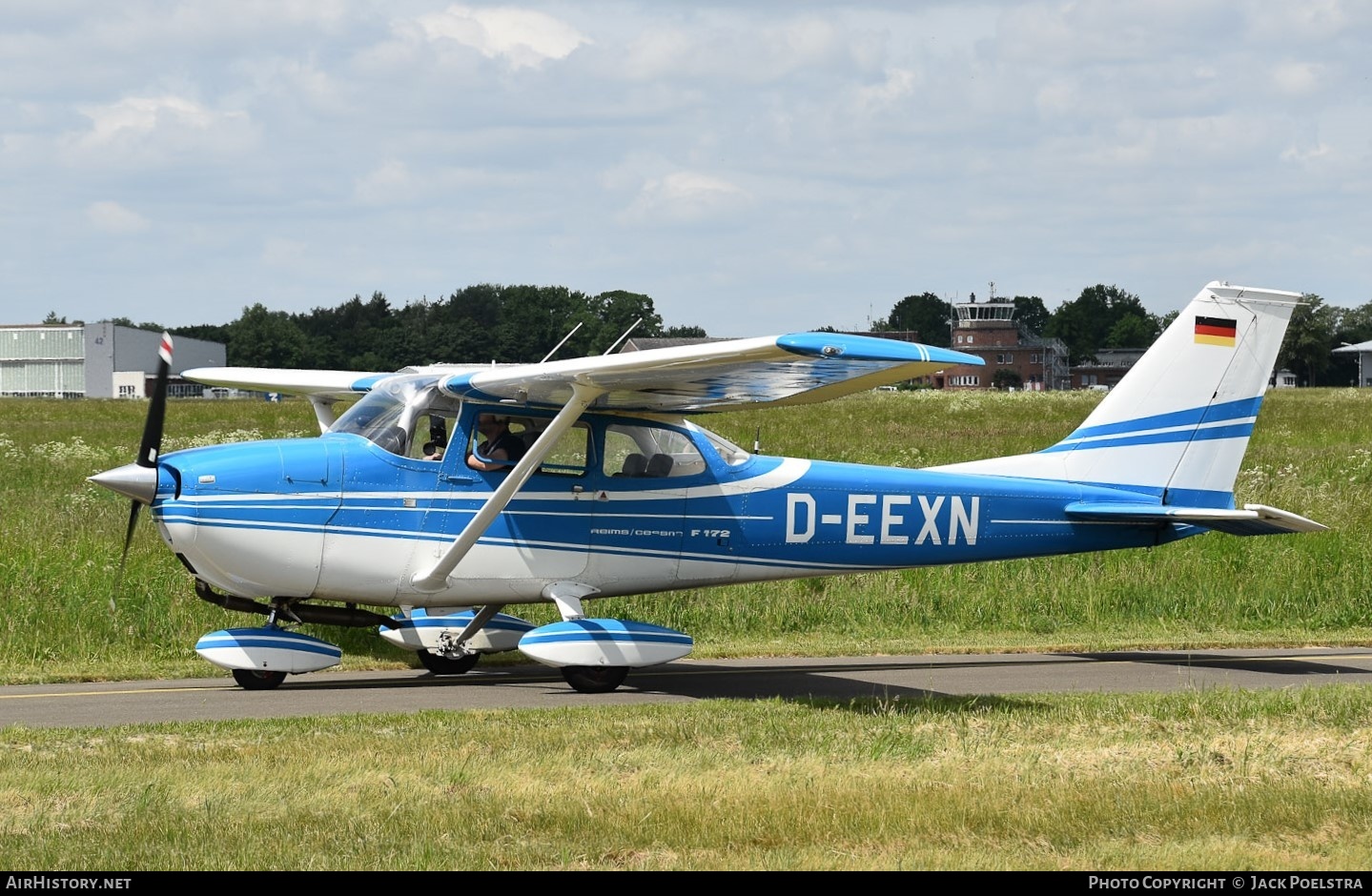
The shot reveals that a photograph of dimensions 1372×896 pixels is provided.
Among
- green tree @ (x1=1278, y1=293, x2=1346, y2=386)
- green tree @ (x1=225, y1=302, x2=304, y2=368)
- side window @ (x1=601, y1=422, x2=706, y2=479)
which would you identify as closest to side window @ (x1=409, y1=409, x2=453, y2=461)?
side window @ (x1=601, y1=422, x2=706, y2=479)

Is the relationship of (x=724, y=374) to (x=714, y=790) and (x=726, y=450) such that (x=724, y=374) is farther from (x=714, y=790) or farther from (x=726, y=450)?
(x=714, y=790)

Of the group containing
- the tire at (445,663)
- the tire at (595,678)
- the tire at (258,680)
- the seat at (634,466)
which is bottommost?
the tire at (445,663)

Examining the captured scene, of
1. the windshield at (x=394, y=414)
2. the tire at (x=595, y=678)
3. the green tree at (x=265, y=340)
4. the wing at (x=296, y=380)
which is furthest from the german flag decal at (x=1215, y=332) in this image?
the green tree at (x=265, y=340)

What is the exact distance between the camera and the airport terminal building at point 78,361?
93.9 meters

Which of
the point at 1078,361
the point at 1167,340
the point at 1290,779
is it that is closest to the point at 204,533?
the point at 1290,779

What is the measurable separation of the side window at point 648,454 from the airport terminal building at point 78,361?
7921 centimetres

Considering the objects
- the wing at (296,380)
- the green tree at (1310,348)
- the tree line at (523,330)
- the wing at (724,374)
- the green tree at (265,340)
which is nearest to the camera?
the wing at (724,374)

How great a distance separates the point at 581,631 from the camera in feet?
35.3

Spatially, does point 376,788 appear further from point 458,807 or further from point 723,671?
point 723,671

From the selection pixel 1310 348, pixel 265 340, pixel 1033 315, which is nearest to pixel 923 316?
pixel 1033 315

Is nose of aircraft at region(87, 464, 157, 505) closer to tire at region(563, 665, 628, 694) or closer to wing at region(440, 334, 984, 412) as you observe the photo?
wing at region(440, 334, 984, 412)

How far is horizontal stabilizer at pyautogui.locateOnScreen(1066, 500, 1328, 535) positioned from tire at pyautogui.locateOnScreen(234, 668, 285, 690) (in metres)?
6.53

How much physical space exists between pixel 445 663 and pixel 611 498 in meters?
2.14

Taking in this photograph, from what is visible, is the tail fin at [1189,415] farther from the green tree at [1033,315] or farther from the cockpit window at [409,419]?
the green tree at [1033,315]
